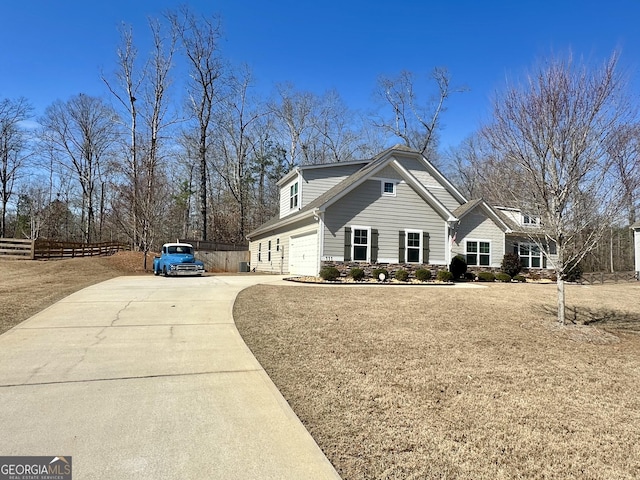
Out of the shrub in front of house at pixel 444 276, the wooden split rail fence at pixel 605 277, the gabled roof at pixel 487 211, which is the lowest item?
the wooden split rail fence at pixel 605 277

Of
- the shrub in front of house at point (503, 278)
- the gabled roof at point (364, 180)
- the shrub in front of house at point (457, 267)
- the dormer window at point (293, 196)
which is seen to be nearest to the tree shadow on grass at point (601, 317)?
the shrub in front of house at point (457, 267)

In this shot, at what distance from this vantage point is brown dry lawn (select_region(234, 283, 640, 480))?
9.64 ft

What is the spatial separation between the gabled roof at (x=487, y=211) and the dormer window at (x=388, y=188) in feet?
17.0

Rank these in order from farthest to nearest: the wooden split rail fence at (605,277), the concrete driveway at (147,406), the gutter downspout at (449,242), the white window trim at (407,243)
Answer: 1. the wooden split rail fence at (605,277)
2. the gutter downspout at (449,242)
3. the white window trim at (407,243)
4. the concrete driveway at (147,406)

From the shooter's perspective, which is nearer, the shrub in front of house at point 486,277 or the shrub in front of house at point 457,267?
the shrub in front of house at point 457,267

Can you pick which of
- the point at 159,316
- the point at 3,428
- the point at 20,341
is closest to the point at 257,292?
the point at 159,316

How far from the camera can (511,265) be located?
2194 cm

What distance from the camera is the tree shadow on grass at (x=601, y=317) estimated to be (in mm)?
8961

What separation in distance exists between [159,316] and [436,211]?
49.1 feet

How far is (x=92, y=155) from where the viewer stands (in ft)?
133

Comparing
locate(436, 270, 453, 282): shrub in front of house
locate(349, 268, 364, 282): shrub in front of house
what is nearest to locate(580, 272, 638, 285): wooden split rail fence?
locate(436, 270, 453, 282): shrub in front of house

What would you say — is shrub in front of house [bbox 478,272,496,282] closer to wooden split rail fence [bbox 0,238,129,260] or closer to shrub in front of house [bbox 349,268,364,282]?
shrub in front of house [bbox 349,268,364,282]

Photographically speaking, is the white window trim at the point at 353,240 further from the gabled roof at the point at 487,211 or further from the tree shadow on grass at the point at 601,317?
the tree shadow on grass at the point at 601,317

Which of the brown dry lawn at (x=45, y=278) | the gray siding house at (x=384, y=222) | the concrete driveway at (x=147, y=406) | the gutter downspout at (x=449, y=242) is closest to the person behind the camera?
the concrete driveway at (x=147, y=406)
